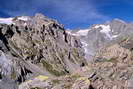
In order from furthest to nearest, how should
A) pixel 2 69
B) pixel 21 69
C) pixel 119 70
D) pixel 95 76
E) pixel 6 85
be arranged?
→ pixel 21 69
pixel 2 69
pixel 6 85
pixel 119 70
pixel 95 76

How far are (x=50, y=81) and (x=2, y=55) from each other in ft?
547

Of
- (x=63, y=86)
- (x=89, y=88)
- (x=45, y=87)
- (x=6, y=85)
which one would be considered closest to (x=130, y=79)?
(x=89, y=88)

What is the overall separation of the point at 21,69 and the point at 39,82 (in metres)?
162

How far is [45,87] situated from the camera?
2830 cm

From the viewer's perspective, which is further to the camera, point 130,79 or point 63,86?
point 130,79

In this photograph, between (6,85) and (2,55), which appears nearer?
(6,85)

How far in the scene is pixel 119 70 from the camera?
3662 cm

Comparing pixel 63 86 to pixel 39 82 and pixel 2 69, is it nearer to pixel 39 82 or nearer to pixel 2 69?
pixel 39 82

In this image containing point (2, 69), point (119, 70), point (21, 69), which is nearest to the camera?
point (119, 70)

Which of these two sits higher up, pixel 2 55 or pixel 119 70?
pixel 2 55

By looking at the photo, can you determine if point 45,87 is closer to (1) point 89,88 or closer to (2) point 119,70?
(1) point 89,88

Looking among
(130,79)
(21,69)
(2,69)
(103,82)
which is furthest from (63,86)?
(21,69)

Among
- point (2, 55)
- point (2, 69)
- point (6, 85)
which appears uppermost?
point (2, 55)

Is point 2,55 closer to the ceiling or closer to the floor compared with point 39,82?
closer to the ceiling
